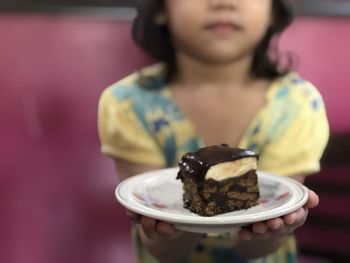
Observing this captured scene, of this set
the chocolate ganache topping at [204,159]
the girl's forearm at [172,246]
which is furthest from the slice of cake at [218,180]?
the girl's forearm at [172,246]

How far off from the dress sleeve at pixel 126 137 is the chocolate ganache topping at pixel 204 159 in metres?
0.16

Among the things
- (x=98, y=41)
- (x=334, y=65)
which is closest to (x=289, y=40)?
(x=334, y=65)

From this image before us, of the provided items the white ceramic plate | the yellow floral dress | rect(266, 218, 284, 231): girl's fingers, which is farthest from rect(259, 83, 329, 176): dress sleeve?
rect(266, 218, 284, 231): girl's fingers

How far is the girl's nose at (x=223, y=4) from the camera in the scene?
72cm

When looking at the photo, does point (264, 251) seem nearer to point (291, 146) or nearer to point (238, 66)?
point (291, 146)

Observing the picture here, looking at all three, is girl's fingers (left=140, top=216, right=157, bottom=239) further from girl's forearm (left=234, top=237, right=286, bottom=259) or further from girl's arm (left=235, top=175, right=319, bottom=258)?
girl's forearm (left=234, top=237, right=286, bottom=259)

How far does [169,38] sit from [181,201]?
275mm

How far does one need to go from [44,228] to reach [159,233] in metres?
0.33

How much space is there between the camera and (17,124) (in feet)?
2.82

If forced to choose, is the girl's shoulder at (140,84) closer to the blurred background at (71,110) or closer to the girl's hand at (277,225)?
the blurred background at (71,110)

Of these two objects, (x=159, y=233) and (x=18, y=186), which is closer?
(x=159, y=233)

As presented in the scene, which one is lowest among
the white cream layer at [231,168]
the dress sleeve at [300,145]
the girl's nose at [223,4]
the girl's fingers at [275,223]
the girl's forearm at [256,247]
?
the girl's forearm at [256,247]

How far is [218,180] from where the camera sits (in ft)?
2.05

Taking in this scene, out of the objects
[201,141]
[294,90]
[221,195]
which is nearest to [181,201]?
[221,195]
